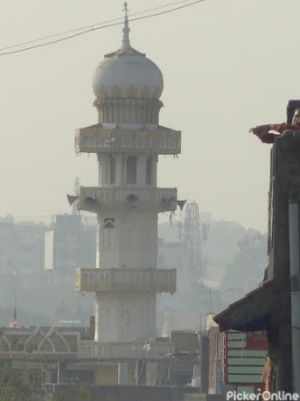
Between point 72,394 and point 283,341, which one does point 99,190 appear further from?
point 283,341

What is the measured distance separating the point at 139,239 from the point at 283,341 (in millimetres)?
70231

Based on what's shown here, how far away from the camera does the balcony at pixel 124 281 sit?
295ft

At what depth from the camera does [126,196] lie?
8962cm

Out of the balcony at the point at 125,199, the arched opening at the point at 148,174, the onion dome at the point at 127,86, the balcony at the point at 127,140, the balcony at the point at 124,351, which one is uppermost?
the onion dome at the point at 127,86

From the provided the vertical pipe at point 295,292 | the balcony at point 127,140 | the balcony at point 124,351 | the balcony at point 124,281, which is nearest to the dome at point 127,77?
the balcony at point 127,140

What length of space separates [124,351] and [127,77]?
8700mm

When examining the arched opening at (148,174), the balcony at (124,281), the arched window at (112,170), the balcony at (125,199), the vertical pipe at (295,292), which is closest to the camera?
the vertical pipe at (295,292)

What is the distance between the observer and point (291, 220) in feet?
67.8

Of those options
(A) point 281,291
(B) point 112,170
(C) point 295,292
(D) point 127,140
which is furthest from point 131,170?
(C) point 295,292

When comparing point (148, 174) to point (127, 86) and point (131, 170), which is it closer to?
point (131, 170)

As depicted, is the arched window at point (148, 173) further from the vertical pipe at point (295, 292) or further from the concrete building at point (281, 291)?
the vertical pipe at point (295, 292)

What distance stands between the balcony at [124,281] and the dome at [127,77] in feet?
18.4

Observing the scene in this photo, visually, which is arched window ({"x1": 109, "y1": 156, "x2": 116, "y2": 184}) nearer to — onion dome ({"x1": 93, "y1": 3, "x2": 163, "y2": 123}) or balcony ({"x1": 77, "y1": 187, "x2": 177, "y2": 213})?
balcony ({"x1": 77, "y1": 187, "x2": 177, "y2": 213})

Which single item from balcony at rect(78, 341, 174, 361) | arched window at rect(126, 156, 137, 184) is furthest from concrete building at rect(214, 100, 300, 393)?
arched window at rect(126, 156, 137, 184)
